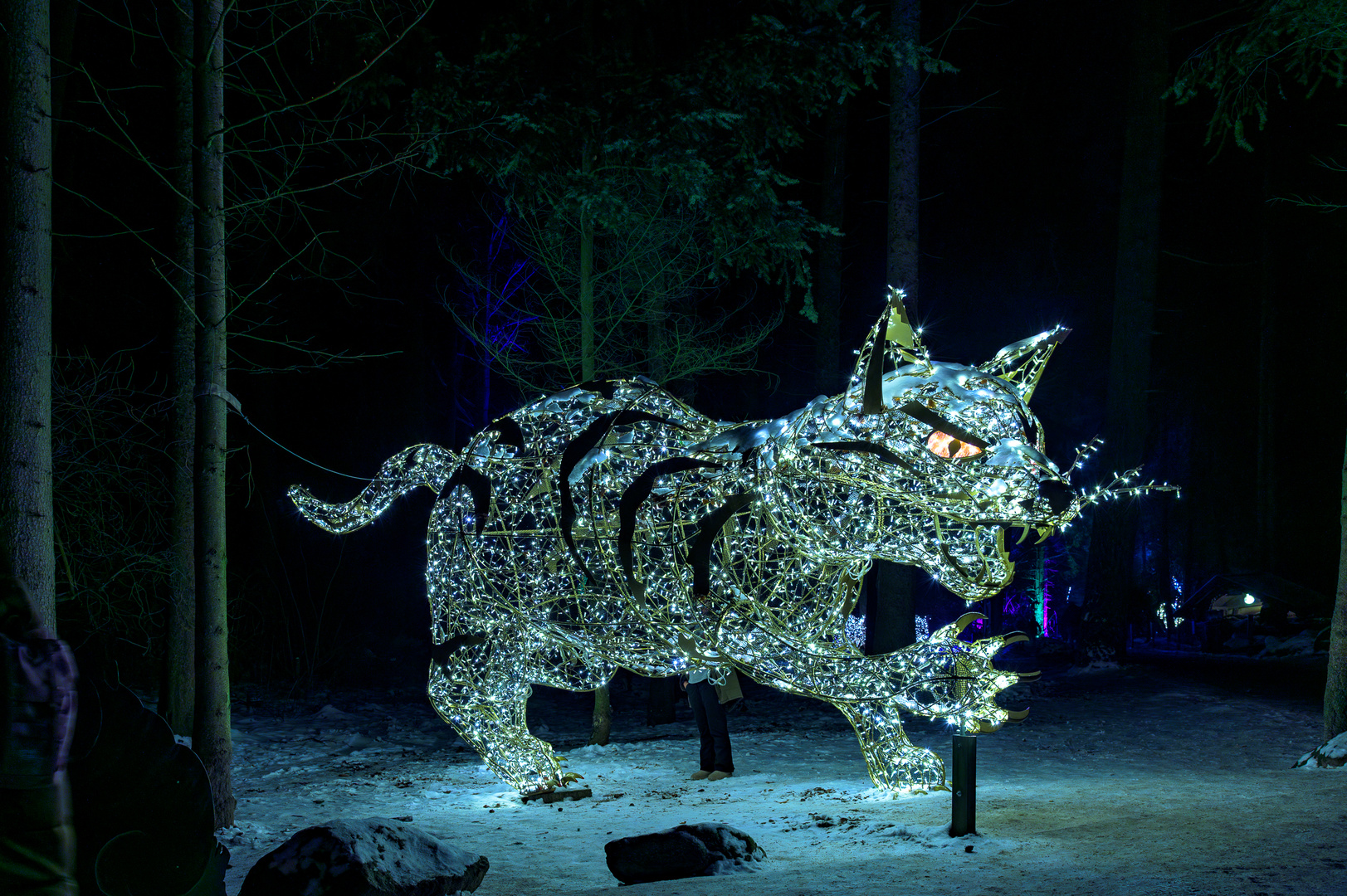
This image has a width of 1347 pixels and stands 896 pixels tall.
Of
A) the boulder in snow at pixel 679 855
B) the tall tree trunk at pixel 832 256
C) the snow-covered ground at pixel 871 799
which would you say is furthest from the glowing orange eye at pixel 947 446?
the tall tree trunk at pixel 832 256

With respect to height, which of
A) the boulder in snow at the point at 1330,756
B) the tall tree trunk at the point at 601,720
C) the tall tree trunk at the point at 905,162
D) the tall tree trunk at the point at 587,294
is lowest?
the tall tree trunk at the point at 601,720

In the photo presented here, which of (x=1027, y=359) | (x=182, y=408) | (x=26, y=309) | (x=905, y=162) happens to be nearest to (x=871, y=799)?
(x=1027, y=359)

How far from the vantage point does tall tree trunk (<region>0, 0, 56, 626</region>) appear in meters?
4.05

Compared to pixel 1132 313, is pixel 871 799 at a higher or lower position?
lower

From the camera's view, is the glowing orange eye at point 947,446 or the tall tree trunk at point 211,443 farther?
the tall tree trunk at point 211,443

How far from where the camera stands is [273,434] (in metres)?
13.9

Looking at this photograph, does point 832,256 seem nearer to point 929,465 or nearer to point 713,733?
point 713,733

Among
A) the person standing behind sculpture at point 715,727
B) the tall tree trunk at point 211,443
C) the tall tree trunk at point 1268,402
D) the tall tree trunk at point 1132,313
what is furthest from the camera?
the tall tree trunk at point 1268,402

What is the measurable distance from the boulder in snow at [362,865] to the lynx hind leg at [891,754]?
8.29 feet

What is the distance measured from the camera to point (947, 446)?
15.3 feet

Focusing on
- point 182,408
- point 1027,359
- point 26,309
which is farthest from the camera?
point 182,408

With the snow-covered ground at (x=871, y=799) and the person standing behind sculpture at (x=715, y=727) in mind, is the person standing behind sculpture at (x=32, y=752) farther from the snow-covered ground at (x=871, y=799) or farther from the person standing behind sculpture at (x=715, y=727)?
the person standing behind sculpture at (x=715, y=727)

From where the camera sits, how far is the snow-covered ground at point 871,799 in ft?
12.9

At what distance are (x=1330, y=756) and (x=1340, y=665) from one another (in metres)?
0.78
